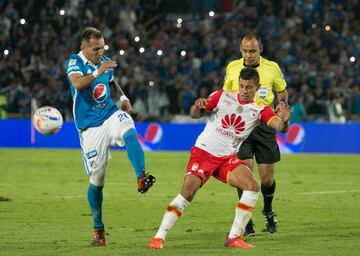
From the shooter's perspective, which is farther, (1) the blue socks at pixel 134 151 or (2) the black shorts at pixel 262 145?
(2) the black shorts at pixel 262 145

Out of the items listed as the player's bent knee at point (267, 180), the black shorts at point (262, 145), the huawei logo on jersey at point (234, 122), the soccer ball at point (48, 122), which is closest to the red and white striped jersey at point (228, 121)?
the huawei logo on jersey at point (234, 122)

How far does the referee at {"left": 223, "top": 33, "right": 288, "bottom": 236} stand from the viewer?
37.8 ft

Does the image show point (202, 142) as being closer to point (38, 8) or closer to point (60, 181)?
point (60, 181)

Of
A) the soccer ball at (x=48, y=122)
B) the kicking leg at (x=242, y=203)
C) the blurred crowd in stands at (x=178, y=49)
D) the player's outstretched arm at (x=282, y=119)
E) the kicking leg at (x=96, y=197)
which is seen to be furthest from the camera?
the blurred crowd in stands at (x=178, y=49)

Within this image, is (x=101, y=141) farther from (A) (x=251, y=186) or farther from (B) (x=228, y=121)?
(A) (x=251, y=186)

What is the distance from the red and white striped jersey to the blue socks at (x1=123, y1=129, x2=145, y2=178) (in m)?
0.60

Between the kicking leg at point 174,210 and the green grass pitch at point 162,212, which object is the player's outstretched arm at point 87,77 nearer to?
the kicking leg at point 174,210

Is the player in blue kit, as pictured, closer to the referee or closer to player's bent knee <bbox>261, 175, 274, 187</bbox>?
the referee

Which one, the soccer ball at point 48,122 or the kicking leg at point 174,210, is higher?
the soccer ball at point 48,122

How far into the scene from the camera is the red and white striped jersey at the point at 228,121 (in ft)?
32.8

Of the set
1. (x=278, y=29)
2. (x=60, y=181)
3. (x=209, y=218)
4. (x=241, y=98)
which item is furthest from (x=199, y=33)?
(x=241, y=98)

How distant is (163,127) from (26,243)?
1912 cm

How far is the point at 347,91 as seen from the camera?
28.9 metres

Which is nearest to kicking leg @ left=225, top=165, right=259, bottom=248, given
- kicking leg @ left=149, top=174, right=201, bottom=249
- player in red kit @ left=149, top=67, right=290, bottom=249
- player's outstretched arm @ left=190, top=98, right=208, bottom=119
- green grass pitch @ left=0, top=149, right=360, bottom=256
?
player in red kit @ left=149, top=67, right=290, bottom=249
